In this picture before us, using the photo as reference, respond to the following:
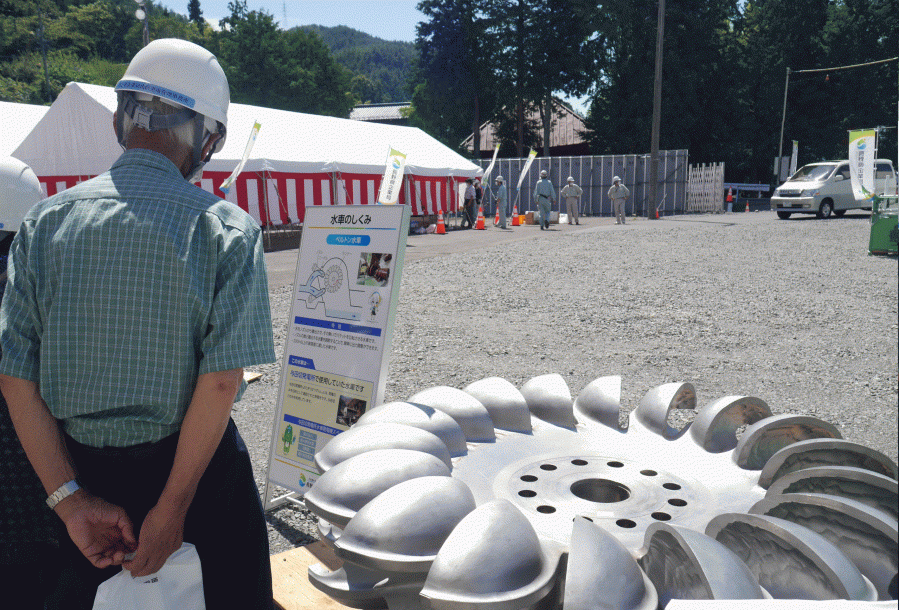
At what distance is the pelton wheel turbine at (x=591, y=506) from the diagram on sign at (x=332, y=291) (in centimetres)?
69

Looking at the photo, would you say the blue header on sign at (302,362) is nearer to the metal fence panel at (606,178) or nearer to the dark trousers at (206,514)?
the dark trousers at (206,514)

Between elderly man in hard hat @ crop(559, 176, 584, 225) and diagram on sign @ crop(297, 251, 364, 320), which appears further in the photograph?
elderly man in hard hat @ crop(559, 176, 584, 225)

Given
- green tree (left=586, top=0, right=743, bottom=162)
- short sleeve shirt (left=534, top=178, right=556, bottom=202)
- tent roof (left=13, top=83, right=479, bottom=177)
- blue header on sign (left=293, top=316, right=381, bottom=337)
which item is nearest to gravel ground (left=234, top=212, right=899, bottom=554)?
blue header on sign (left=293, top=316, right=381, bottom=337)

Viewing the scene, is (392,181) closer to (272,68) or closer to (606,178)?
(606,178)

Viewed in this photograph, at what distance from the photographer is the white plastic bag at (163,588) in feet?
5.23

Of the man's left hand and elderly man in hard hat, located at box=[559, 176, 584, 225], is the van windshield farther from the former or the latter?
the man's left hand

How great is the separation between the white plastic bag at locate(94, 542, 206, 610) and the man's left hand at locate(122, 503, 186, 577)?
23mm

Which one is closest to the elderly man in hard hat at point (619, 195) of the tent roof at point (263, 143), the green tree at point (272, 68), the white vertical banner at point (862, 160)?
the tent roof at point (263, 143)

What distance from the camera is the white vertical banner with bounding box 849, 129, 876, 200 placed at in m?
11.8

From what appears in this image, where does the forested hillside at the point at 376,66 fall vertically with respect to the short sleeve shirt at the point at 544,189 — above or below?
above

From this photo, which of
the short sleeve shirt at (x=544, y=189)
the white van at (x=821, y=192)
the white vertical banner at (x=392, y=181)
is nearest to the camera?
the white vertical banner at (x=392, y=181)

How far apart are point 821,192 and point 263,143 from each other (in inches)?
697

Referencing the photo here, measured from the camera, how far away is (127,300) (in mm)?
1521

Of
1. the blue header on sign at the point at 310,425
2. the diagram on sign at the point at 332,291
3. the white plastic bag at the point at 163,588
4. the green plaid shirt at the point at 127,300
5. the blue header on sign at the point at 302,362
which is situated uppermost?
the green plaid shirt at the point at 127,300
